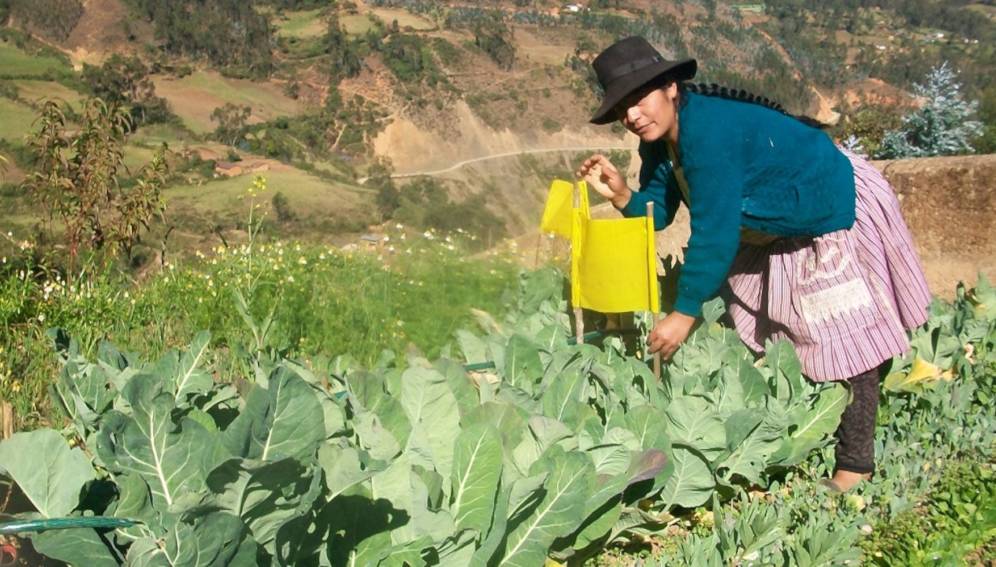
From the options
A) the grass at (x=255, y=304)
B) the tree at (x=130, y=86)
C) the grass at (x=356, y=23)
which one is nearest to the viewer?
the grass at (x=255, y=304)

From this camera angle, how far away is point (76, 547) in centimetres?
160

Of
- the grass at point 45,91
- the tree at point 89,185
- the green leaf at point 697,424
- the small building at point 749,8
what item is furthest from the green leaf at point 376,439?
the small building at point 749,8

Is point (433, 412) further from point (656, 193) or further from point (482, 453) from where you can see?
point (656, 193)

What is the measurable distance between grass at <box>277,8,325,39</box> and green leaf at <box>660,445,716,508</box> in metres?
6.34

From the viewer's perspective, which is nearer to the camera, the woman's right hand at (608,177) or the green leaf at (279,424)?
the green leaf at (279,424)

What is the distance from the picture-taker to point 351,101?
771cm

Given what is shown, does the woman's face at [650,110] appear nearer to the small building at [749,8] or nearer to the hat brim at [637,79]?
the hat brim at [637,79]

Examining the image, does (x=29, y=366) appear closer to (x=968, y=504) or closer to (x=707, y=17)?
(x=968, y=504)

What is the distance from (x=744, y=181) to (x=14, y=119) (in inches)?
183

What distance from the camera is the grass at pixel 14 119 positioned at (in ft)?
18.1

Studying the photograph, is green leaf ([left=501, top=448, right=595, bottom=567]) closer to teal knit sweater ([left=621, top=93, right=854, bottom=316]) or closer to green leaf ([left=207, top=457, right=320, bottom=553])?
green leaf ([left=207, top=457, right=320, bottom=553])

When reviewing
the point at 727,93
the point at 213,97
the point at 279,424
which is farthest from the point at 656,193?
the point at 213,97

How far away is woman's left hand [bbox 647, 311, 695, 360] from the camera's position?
8.91 feet

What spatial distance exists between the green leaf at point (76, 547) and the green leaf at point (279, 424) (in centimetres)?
26
